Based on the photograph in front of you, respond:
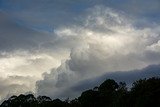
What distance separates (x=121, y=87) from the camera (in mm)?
170000

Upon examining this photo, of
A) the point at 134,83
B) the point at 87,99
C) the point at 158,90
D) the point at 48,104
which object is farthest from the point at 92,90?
the point at 158,90

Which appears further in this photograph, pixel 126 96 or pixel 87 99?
pixel 87 99

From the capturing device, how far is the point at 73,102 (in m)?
179

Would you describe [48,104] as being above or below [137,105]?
above

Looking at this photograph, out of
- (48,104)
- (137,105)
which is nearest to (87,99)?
(48,104)

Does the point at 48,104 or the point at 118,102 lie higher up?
the point at 48,104

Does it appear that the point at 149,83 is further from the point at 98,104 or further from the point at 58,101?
the point at 58,101

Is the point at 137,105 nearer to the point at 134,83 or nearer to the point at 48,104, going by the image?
the point at 134,83

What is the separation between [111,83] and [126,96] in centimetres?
3932

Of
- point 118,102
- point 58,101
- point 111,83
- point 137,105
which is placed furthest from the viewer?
point 58,101

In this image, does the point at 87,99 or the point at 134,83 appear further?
the point at 87,99

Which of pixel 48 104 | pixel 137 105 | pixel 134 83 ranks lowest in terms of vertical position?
pixel 137 105

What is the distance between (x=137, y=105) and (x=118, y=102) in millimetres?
9780

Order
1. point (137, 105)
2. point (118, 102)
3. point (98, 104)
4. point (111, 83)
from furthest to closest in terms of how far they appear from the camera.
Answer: point (111, 83) → point (98, 104) → point (118, 102) → point (137, 105)
